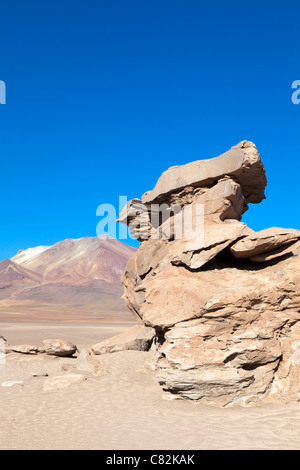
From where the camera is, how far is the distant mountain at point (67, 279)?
8594 cm

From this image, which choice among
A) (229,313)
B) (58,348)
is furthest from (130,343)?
(229,313)

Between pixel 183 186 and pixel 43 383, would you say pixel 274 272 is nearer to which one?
pixel 183 186

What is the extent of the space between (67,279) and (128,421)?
114684 millimetres

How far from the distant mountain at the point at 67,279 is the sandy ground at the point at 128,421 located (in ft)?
194

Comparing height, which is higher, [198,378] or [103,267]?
[103,267]

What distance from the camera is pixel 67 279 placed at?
119375mm

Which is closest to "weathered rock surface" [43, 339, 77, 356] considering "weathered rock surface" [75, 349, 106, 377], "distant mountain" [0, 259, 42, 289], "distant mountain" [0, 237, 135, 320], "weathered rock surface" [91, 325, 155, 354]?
"weathered rock surface" [91, 325, 155, 354]

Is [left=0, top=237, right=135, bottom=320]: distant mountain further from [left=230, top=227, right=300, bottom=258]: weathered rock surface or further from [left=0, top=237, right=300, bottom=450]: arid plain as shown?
[left=230, top=227, right=300, bottom=258]: weathered rock surface

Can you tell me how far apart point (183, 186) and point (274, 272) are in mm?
5874

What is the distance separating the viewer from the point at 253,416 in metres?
7.80

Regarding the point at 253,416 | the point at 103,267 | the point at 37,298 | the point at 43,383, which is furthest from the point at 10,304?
the point at 253,416

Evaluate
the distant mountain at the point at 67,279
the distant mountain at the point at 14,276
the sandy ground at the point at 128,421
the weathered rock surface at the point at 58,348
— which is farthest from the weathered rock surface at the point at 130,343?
the distant mountain at the point at 14,276

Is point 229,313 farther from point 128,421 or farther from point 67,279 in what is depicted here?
point 67,279

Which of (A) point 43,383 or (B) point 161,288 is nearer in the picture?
(B) point 161,288
